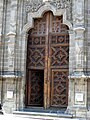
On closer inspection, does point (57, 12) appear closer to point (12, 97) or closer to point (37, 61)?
point (37, 61)

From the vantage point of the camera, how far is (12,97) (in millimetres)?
11852

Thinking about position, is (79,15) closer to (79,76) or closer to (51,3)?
(51,3)

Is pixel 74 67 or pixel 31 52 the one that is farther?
pixel 31 52

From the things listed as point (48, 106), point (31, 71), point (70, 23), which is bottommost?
point (48, 106)

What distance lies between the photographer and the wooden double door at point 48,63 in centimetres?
1164

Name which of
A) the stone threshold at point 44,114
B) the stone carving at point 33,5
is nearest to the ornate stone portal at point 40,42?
the stone carving at point 33,5

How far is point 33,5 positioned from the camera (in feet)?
40.5

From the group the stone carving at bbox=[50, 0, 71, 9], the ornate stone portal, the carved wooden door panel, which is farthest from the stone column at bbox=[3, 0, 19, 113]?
the stone carving at bbox=[50, 0, 71, 9]

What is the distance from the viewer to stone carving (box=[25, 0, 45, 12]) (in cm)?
1222

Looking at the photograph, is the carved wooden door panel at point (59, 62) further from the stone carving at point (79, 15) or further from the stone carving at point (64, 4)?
the stone carving at point (79, 15)

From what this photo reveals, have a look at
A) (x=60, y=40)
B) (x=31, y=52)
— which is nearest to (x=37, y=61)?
(x=31, y=52)

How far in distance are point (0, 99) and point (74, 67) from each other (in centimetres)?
348

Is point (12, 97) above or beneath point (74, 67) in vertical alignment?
beneath

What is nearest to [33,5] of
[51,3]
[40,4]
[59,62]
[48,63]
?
[40,4]
